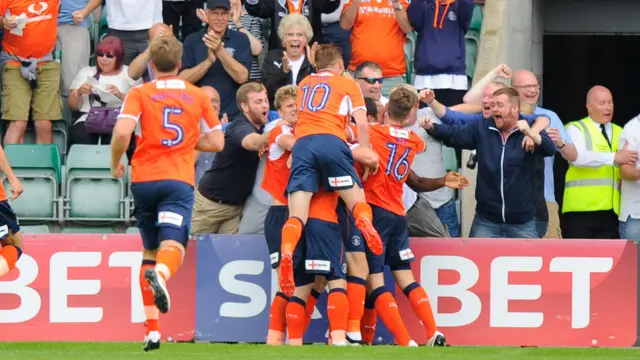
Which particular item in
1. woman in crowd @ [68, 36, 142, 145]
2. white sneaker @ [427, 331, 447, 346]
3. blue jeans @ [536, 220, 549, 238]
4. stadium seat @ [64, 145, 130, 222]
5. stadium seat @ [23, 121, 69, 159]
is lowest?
white sneaker @ [427, 331, 447, 346]

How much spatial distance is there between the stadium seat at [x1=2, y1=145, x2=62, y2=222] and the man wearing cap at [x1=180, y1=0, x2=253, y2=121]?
1510 millimetres

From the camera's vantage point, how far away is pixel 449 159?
13820 mm

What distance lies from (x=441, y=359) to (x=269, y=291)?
2.48 metres

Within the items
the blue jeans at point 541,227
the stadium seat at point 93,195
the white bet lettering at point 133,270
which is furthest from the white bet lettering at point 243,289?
the blue jeans at point 541,227

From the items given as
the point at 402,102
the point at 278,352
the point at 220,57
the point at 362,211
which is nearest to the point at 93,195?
the point at 220,57

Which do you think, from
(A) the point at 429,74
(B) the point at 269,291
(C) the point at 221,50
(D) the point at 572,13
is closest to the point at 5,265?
(B) the point at 269,291

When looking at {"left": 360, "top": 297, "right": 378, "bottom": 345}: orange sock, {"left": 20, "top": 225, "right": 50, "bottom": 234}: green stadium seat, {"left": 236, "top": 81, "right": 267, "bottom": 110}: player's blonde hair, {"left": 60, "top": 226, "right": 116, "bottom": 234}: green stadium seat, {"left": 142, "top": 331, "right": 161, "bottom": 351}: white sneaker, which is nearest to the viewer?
{"left": 142, "top": 331, "right": 161, "bottom": 351}: white sneaker

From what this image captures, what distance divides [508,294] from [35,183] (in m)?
4.59

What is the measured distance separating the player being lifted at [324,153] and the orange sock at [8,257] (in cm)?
193

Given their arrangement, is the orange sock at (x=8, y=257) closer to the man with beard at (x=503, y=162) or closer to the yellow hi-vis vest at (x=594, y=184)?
the man with beard at (x=503, y=162)

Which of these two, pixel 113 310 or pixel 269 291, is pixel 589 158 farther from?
pixel 113 310

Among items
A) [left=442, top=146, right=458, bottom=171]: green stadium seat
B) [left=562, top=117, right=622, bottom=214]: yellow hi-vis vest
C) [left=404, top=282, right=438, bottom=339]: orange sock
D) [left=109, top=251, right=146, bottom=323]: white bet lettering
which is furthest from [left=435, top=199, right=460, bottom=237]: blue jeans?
[left=109, top=251, right=146, bottom=323]: white bet lettering

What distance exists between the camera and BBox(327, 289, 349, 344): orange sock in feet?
35.4

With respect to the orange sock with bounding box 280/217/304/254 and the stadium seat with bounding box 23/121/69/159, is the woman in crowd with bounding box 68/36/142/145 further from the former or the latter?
the orange sock with bounding box 280/217/304/254
